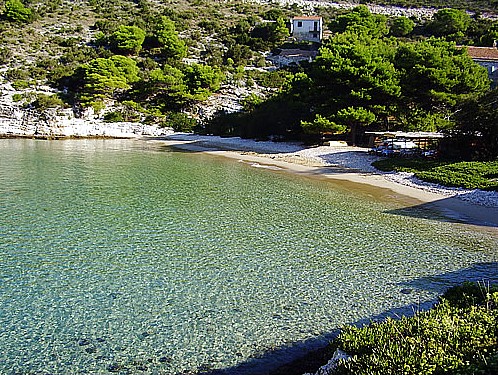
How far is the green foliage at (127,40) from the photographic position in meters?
59.5

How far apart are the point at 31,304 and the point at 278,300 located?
4.52 m

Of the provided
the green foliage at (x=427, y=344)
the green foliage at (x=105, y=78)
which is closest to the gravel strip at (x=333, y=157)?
the green foliage at (x=105, y=78)

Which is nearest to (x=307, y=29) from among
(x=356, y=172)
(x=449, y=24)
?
(x=449, y=24)

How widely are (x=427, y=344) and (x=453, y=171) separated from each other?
19.0 m

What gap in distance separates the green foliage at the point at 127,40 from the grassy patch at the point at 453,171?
43.0 meters

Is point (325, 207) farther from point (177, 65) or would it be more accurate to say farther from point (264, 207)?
point (177, 65)

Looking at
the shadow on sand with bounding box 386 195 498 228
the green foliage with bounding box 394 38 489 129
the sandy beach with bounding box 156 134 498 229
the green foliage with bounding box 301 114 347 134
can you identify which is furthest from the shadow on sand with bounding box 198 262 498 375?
the green foliage with bounding box 394 38 489 129

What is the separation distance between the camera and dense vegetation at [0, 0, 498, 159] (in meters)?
32.7

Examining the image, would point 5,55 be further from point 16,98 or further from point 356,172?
point 356,172

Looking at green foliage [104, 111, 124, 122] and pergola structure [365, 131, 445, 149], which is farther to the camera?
green foliage [104, 111, 124, 122]

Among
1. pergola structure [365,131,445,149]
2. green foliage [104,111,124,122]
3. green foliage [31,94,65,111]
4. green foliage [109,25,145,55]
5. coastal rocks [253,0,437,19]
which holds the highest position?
coastal rocks [253,0,437,19]

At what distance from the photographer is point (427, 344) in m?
4.88

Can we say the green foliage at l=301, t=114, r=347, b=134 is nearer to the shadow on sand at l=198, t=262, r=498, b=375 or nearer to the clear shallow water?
the clear shallow water

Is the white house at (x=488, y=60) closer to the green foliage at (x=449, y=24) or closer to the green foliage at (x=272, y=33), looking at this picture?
the green foliage at (x=449, y=24)
